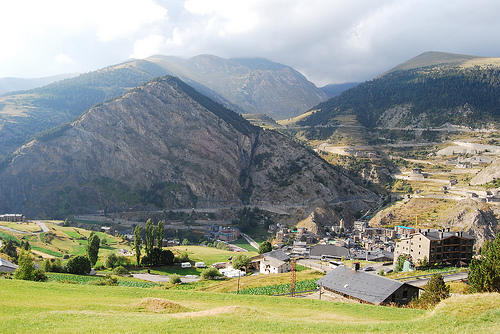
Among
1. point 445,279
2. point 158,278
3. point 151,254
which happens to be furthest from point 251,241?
point 445,279

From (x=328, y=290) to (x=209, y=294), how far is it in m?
15.9

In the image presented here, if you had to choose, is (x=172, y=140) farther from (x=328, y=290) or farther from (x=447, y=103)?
(x=447, y=103)

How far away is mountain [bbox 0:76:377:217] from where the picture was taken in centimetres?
12825

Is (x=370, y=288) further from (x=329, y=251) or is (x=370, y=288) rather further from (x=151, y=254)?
(x=151, y=254)

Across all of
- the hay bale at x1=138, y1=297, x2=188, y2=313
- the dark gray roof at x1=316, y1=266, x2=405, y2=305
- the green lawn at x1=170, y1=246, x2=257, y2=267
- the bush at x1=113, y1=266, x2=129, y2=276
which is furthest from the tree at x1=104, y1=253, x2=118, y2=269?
the hay bale at x1=138, y1=297, x2=188, y2=313

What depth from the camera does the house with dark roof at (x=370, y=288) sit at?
32.8 m

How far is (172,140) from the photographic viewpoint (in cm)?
15662

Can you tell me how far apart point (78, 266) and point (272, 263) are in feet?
105

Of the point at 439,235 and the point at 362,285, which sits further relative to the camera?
the point at 439,235

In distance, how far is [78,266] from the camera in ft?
179

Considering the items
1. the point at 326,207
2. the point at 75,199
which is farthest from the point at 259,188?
the point at 75,199

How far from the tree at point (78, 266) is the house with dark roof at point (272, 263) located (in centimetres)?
2911

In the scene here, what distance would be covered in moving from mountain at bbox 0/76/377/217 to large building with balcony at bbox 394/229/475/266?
6929 cm

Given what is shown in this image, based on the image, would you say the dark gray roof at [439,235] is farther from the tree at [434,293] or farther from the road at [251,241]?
the road at [251,241]
